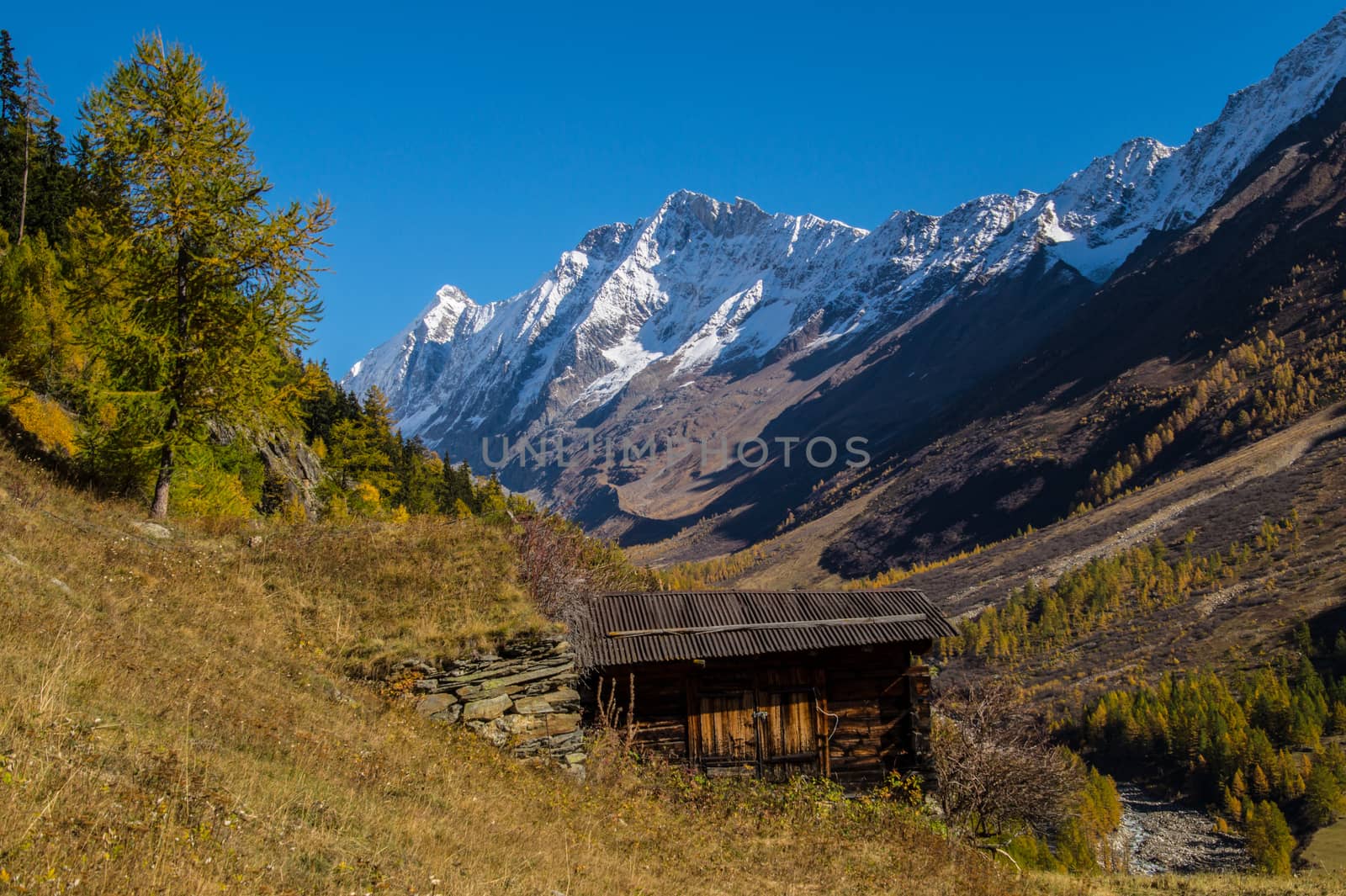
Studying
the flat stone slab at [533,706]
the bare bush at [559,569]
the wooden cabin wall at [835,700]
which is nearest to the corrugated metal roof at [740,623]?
the bare bush at [559,569]

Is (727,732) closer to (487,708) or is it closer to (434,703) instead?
(487,708)

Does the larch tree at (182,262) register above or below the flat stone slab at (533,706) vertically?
above

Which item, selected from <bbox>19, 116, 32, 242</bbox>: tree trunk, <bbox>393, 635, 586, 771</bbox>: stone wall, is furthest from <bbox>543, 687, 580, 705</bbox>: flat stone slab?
<bbox>19, 116, 32, 242</bbox>: tree trunk

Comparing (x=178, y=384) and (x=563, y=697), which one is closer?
(x=563, y=697)

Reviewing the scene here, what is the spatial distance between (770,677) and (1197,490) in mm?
185165

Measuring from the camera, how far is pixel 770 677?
17.5 metres

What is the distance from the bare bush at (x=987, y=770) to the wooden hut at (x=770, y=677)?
6.07ft

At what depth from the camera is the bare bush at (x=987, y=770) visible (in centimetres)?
1948

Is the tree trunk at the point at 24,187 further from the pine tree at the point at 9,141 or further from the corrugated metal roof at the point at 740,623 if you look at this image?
the corrugated metal roof at the point at 740,623

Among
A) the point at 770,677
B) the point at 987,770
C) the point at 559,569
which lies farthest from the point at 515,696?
the point at 987,770

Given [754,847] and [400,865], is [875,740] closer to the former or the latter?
[754,847]

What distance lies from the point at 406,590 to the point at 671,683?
5657mm

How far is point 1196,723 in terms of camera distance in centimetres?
10269

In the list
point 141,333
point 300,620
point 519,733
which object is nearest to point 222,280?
point 141,333
